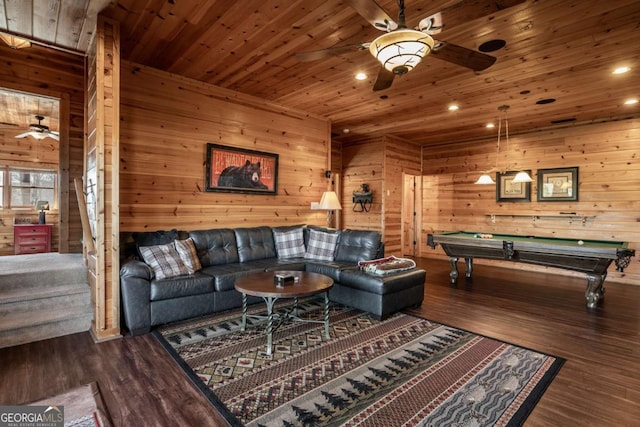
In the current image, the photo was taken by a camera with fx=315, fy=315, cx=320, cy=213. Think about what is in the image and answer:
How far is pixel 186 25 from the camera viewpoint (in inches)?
120

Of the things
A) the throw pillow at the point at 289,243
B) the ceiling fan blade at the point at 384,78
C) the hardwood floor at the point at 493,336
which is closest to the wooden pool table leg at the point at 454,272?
the hardwood floor at the point at 493,336

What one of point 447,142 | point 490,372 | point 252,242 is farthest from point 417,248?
point 490,372

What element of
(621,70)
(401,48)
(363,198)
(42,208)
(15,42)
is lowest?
(42,208)

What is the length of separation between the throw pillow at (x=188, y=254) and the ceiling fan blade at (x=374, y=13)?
117 inches

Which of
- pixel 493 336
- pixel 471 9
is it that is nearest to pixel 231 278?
pixel 493 336

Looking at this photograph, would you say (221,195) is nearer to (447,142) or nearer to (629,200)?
(447,142)

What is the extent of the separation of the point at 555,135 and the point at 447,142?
2.17 meters

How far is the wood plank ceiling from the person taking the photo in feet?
8.92

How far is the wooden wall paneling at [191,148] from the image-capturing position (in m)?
3.89

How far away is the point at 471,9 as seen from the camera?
6.15ft

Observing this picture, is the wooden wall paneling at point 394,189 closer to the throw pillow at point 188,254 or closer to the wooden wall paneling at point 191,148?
the wooden wall paneling at point 191,148

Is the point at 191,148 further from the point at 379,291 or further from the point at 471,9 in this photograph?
the point at 471,9

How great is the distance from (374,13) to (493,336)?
299 centimetres

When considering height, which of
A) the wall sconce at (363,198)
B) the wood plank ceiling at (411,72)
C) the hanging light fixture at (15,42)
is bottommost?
the wall sconce at (363,198)
